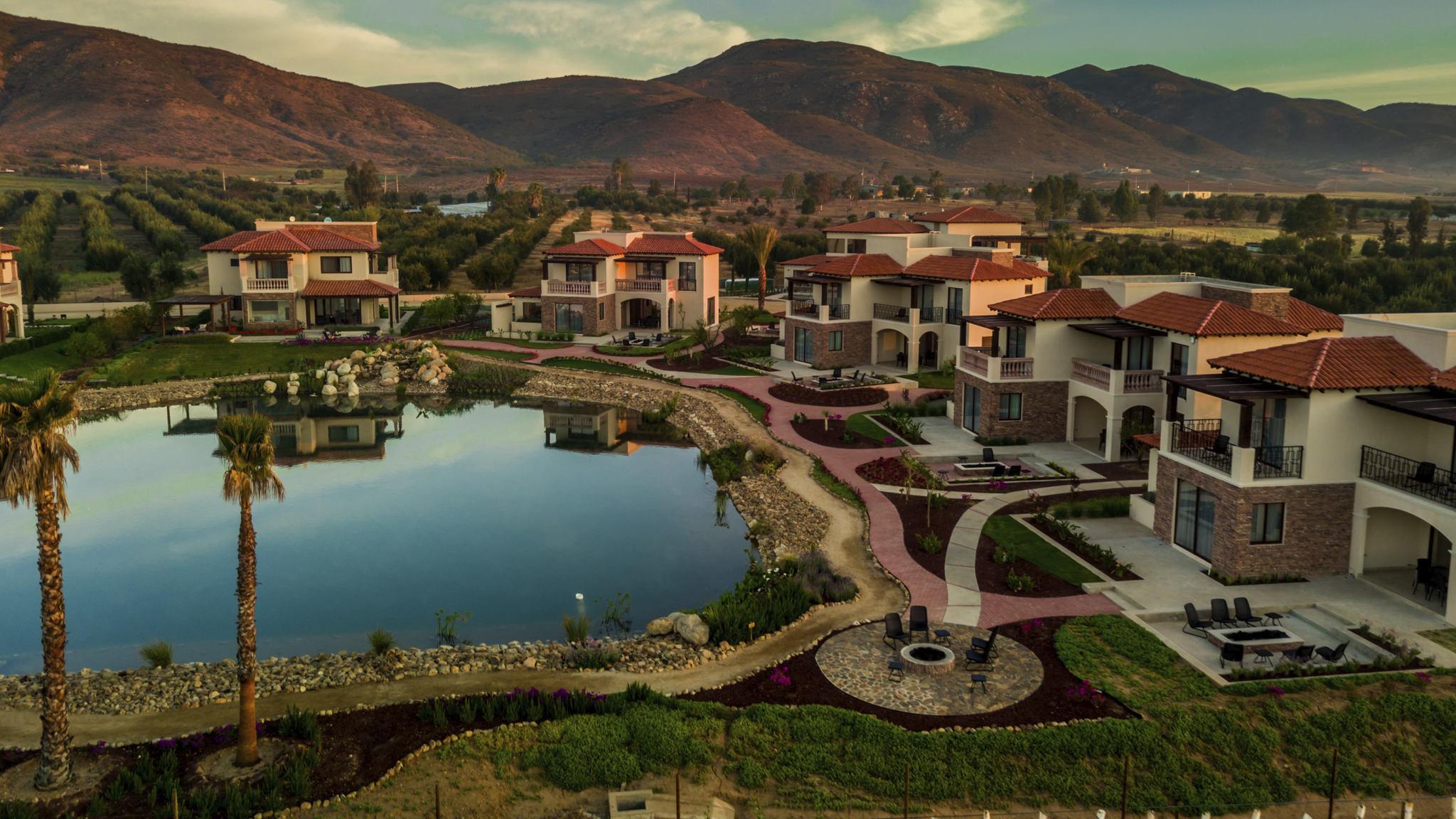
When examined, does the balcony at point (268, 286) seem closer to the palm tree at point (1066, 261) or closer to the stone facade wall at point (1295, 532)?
the palm tree at point (1066, 261)

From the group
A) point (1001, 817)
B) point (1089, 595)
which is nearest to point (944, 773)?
point (1001, 817)

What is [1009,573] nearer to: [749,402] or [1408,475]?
[1408,475]

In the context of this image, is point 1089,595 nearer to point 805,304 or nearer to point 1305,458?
point 1305,458

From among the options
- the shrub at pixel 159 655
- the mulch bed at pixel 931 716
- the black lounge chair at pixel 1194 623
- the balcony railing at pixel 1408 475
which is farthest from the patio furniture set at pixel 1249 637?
the shrub at pixel 159 655

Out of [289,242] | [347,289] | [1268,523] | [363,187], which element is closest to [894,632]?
[1268,523]

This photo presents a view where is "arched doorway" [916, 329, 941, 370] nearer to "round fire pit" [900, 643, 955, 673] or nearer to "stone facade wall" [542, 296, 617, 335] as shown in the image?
"stone facade wall" [542, 296, 617, 335]
